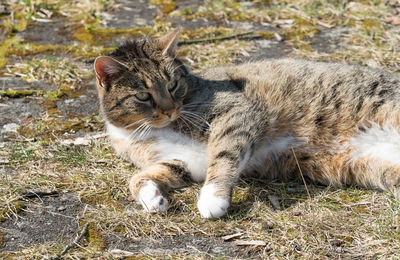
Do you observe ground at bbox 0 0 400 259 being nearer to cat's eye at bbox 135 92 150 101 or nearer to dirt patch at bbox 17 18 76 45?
dirt patch at bbox 17 18 76 45

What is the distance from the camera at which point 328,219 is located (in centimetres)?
327

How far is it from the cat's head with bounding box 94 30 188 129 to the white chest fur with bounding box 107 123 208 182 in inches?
4.5

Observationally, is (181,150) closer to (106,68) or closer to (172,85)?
(172,85)

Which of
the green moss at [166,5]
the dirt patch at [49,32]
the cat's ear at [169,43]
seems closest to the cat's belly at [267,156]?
the cat's ear at [169,43]

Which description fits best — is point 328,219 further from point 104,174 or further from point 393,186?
point 104,174

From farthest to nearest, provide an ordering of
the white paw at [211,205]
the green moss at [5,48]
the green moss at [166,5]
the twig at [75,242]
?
the green moss at [166,5], the green moss at [5,48], the white paw at [211,205], the twig at [75,242]

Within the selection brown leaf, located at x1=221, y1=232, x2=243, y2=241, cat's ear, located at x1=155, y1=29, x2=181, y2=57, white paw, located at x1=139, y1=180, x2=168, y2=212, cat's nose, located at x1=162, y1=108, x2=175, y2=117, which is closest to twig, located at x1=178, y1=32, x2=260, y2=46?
cat's ear, located at x1=155, y1=29, x2=181, y2=57

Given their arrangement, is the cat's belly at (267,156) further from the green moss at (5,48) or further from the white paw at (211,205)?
the green moss at (5,48)

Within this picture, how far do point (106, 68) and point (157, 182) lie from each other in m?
0.99

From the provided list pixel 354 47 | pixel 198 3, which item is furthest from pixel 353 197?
pixel 198 3

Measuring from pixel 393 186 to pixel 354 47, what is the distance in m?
2.81

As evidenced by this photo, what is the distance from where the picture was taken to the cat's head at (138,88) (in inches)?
153

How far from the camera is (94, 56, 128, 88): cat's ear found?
12.4ft

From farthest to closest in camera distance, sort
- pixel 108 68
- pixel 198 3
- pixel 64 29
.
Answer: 1. pixel 198 3
2. pixel 64 29
3. pixel 108 68
